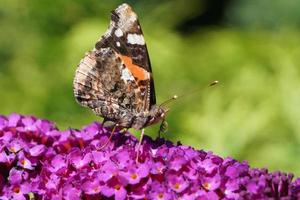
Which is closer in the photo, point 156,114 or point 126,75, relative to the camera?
point 156,114

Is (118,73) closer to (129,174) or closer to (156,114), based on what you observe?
(156,114)

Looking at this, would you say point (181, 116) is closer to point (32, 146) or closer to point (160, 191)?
point (32, 146)

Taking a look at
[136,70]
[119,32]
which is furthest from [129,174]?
[119,32]

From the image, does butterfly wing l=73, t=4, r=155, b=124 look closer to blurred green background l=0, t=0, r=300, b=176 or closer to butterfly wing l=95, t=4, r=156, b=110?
butterfly wing l=95, t=4, r=156, b=110

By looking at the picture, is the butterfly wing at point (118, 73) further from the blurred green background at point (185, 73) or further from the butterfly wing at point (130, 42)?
the blurred green background at point (185, 73)

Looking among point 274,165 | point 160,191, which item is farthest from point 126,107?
point 274,165

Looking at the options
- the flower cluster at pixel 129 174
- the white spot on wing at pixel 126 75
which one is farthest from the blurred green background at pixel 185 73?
the flower cluster at pixel 129 174

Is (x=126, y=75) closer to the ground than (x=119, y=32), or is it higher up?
closer to the ground
